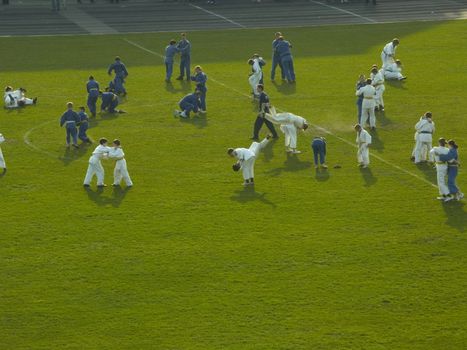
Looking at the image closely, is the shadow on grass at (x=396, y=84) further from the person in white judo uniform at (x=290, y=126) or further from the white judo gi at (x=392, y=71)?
the person in white judo uniform at (x=290, y=126)

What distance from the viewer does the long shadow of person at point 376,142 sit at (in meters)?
43.3

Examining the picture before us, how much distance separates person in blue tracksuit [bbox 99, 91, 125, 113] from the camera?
48625 mm

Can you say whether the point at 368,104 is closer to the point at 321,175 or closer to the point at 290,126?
the point at 290,126

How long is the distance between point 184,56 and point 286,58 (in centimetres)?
520

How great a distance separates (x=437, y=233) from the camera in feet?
112

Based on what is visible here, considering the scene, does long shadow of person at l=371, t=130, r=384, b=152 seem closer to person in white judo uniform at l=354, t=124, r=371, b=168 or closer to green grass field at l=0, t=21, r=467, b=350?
green grass field at l=0, t=21, r=467, b=350

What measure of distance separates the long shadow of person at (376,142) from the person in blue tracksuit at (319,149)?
11.0 ft

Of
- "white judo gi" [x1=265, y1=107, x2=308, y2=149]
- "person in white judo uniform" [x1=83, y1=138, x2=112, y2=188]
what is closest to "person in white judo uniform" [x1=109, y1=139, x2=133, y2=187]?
"person in white judo uniform" [x1=83, y1=138, x2=112, y2=188]

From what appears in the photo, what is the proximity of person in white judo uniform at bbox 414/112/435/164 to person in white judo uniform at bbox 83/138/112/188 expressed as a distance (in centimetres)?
1112

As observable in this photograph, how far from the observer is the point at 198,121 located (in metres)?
47.9

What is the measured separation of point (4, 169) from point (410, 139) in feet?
52.4

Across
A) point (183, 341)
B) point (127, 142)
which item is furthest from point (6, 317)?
point (127, 142)

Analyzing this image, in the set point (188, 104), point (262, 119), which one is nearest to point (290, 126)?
point (262, 119)

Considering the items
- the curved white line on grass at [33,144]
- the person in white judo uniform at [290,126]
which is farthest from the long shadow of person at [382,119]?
the curved white line on grass at [33,144]
